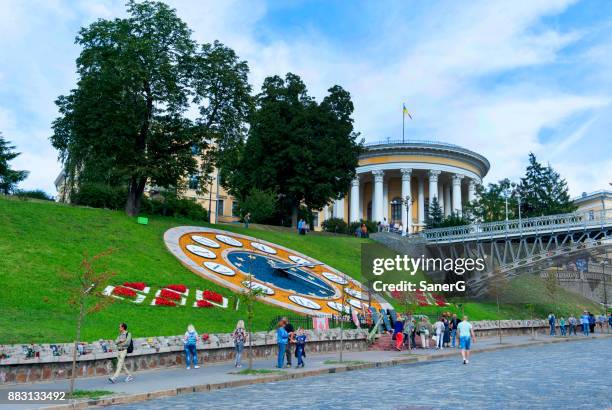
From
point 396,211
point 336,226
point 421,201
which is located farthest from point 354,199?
point 336,226

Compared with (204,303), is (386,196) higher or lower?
higher

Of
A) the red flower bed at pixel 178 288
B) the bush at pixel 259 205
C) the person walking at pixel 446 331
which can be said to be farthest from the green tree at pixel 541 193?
the red flower bed at pixel 178 288

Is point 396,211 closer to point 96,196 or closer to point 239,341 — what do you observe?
point 96,196

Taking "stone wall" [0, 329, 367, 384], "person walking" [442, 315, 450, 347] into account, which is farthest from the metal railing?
"stone wall" [0, 329, 367, 384]

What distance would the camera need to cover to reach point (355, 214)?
97.4 m

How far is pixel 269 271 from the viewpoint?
138 ft

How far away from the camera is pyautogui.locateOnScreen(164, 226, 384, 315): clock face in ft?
125

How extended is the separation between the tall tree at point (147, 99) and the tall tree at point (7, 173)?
61.7ft

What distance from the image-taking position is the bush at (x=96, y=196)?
5669cm

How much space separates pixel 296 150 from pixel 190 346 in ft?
141

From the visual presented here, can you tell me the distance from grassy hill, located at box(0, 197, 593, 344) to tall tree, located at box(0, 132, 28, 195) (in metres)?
22.0

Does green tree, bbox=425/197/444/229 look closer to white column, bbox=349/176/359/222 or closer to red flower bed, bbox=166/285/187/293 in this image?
white column, bbox=349/176/359/222

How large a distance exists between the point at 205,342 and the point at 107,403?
28.9 ft

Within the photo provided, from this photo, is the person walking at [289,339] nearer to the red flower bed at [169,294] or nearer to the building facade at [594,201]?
the red flower bed at [169,294]
